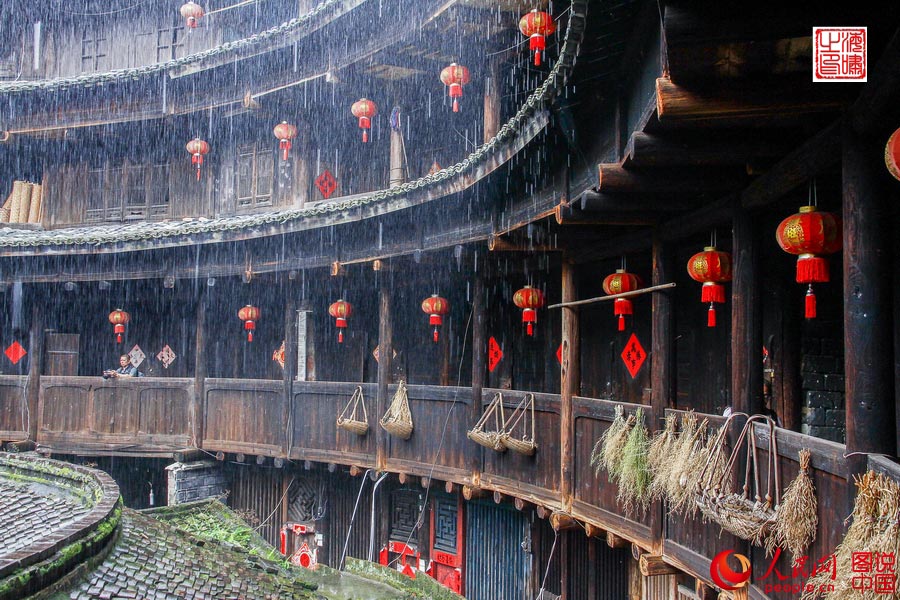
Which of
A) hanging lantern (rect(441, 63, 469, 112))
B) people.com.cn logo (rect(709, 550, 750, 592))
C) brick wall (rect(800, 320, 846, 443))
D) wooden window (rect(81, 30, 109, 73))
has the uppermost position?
wooden window (rect(81, 30, 109, 73))

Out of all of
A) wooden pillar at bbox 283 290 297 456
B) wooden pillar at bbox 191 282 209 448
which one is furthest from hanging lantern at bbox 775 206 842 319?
wooden pillar at bbox 191 282 209 448

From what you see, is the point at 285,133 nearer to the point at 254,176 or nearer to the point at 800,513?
the point at 254,176

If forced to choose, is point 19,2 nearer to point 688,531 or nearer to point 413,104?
point 413,104

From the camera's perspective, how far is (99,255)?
52.6ft

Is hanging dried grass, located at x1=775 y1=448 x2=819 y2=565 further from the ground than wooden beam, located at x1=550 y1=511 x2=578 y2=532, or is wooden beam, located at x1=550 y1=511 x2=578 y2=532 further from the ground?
hanging dried grass, located at x1=775 y1=448 x2=819 y2=565

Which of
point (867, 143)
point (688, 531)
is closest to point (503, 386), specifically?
point (688, 531)

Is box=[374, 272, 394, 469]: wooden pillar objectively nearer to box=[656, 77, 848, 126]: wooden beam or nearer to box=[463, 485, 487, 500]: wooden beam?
box=[463, 485, 487, 500]: wooden beam

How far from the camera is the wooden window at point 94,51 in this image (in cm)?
1902

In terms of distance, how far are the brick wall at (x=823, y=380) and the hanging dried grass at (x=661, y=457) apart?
80.2 inches

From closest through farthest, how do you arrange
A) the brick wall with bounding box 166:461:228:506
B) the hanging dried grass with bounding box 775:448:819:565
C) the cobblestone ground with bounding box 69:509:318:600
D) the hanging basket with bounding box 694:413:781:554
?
1. the hanging dried grass with bounding box 775:448:819:565
2. the hanging basket with bounding box 694:413:781:554
3. the cobblestone ground with bounding box 69:509:318:600
4. the brick wall with bounding box 166:461:228:506

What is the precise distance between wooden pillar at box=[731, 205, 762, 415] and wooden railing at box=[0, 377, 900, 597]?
1.11 ft

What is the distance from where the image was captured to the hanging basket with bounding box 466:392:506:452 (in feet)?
33.8

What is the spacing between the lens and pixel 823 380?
27.0 ft

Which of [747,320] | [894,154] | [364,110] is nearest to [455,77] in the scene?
[364,110]
